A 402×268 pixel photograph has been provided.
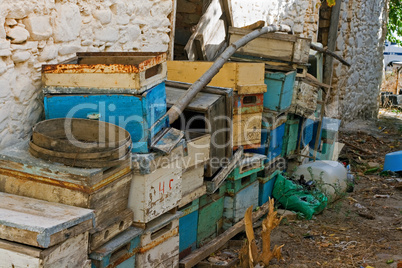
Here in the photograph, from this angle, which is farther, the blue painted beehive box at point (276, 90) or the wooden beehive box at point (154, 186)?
the blue painted beehive box at point (276, 90)

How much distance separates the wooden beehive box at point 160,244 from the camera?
3043mm

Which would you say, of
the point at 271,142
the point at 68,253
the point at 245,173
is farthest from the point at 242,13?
the point at 68,253

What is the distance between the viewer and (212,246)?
395 centimetres

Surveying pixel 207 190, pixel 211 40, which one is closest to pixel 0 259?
pixel 207 190

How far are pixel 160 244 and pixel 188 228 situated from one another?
0.67 meters

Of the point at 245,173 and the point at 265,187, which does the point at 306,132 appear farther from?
the point at 245,173

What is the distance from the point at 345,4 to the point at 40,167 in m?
7.85

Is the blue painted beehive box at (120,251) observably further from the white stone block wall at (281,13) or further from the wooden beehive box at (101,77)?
the white stone block wall at (281,13)

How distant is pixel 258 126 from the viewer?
4539 mm

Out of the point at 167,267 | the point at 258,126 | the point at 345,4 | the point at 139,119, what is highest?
the point at 345,4

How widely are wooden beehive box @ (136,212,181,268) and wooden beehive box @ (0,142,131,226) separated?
398 millimetres

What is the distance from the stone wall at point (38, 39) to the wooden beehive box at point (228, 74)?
0.52m

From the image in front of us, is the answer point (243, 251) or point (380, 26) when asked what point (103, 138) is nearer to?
point (243, 251)

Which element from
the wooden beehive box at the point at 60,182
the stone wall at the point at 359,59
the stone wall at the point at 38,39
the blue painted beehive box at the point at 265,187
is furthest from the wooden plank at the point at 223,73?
the stone wall at the point at 359,59
